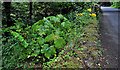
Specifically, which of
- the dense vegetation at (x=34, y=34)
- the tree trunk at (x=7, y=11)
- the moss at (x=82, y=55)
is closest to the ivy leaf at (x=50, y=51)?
the dense vegetation at (x=34, y=34)

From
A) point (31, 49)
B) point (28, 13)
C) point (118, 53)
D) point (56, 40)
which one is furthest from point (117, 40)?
point (28, 13)

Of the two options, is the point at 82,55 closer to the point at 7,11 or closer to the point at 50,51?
the point at 50,51

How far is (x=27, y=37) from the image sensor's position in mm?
4316

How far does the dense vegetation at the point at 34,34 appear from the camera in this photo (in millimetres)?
3834

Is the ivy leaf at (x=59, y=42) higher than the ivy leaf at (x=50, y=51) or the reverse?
higher

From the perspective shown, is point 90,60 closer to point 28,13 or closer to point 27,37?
point 27,37

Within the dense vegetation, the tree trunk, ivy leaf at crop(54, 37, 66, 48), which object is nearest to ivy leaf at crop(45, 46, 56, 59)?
the dense vegetation

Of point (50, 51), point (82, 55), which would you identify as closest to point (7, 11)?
point (50, 51)

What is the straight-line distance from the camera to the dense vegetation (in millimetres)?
3834

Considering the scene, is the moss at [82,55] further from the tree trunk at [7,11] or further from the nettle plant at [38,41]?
the tree trunk at [7,11]

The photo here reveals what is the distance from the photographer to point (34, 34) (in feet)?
14.5

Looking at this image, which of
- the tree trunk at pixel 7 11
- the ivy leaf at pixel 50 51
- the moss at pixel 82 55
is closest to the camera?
the moss at pixel 82 55

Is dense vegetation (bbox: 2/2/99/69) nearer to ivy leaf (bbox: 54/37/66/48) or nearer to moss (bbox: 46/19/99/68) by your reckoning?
ivy leaf (bbox: 54/37/66/48)

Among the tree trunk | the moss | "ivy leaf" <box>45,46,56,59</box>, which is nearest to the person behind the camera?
the moss
